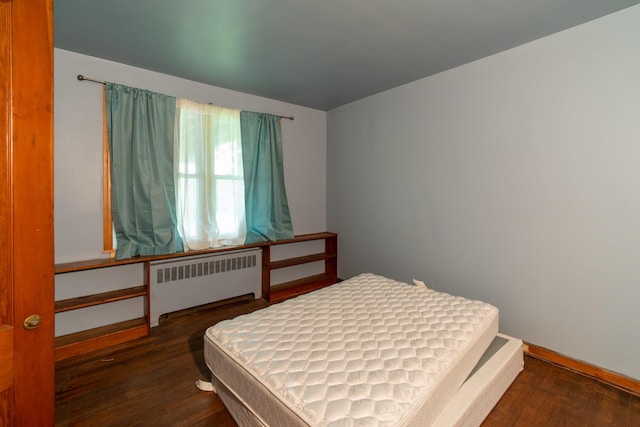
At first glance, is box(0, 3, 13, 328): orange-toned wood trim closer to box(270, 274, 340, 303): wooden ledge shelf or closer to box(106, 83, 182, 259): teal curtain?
box(106, 83, 182, 259): teal curtain

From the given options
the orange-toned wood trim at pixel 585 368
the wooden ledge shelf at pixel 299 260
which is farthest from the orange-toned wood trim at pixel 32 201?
the orange-toned wood trim at pixel 585 368

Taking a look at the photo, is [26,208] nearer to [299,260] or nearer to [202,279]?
[202,279]

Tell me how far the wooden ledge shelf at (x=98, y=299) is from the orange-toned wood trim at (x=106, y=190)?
0.36 m

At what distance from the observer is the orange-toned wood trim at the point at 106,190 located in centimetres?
252

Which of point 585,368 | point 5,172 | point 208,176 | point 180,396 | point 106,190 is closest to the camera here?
point 5,172

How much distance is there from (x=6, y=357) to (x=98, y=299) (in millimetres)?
1757

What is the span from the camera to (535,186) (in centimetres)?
221

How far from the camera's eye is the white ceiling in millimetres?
1767

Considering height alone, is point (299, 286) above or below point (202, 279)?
below

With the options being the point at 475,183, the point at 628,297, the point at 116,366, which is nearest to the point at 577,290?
the point at 628,297

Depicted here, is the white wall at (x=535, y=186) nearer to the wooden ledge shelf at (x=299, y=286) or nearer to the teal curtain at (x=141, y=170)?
the wooden ledge shelf at (x=299, y=286)

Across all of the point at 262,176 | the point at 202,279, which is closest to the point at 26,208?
the point at 202,279

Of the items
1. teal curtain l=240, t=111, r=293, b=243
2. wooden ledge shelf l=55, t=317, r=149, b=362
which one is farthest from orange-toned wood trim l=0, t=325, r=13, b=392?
teal curtain l=240, t=111, r=293, b=243

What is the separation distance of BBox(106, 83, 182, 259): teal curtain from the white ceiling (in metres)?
0.37
